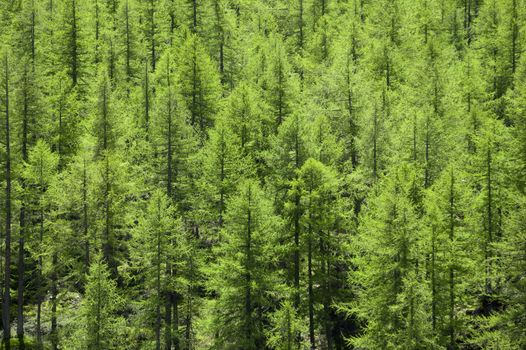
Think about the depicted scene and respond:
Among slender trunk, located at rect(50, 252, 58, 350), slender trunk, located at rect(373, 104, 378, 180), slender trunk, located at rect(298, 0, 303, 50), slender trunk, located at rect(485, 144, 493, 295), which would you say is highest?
slender trunk, located at rect(298, 0, 303, 50)

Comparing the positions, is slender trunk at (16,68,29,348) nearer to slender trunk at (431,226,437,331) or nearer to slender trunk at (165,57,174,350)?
slender trunk at (165,57,174,350)

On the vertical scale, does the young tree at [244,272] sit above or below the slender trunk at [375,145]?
below

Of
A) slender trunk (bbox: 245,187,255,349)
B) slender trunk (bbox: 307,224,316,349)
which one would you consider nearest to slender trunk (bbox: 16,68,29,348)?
slender trunk (bbox: 245,187,255,349)

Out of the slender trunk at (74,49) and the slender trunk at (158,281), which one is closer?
the slender trunk at (158,281)

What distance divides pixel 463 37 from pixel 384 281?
49.2m

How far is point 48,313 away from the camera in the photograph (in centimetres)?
3816

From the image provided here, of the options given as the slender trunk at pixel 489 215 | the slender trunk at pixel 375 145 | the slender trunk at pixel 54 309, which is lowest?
the slender trunk at pixel 54 309

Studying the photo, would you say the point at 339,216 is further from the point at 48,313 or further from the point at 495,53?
the point at 495,53

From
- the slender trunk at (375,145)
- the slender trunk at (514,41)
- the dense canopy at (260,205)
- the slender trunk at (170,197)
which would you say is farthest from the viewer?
the slender trunk at (514,41)

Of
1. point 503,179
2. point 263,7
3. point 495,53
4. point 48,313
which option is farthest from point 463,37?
point 48,313

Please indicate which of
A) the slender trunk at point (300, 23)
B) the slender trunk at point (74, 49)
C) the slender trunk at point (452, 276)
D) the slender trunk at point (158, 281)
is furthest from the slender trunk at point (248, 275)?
the slender trunk at point (300, 23)

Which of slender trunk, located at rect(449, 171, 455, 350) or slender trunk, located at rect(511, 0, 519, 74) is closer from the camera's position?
slender trunk, located at rect(449, 171, 455, 350)

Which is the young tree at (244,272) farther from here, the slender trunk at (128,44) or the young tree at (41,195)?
the slender trunk at (128,44)

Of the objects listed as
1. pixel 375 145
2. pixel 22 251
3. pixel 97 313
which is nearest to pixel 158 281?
pixel 97 313
